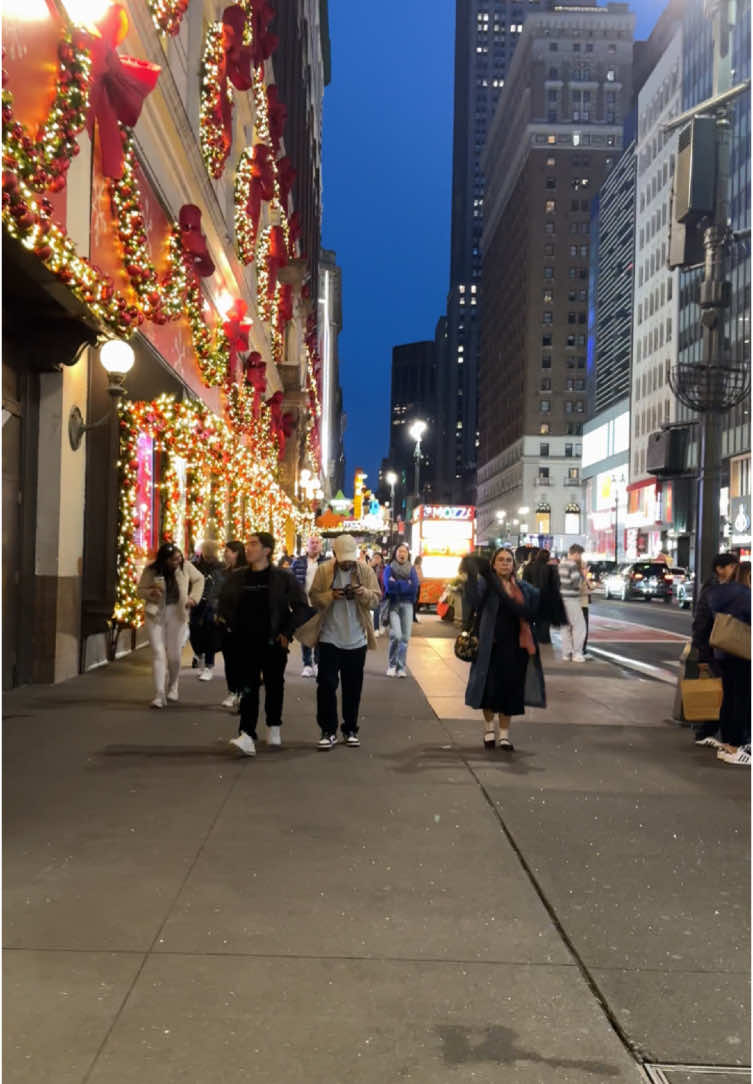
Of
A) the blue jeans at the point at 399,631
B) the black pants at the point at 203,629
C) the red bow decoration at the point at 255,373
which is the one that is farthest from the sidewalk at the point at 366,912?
the red bow decoration at the point at 255,373

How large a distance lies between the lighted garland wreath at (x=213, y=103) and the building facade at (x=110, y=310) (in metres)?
0.05

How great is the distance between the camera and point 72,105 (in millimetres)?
10461

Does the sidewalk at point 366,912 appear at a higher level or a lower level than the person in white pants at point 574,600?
lower

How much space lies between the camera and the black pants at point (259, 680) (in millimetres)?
9062

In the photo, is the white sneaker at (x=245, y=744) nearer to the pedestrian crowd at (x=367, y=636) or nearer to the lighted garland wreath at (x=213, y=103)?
the pedestrian crowd at (x=367, y=636)

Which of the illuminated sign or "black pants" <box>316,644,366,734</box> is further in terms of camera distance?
the illuminated sign

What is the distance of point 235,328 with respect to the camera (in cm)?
2597

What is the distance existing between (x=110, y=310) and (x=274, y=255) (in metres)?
27.4

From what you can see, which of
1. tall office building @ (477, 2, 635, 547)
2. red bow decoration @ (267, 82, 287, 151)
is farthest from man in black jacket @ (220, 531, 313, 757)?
tall office building @ (477, 2, 635, 547)

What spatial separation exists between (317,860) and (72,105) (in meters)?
7.89

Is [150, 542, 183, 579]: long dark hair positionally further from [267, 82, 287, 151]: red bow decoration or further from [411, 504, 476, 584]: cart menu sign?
[267, 82, 287, 151]: red bow decoration

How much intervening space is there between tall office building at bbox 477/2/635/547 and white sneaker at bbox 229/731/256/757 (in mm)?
124652

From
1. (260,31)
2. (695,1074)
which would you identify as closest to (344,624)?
(695,1074)

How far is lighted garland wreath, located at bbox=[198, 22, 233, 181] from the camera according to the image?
73.0ft
